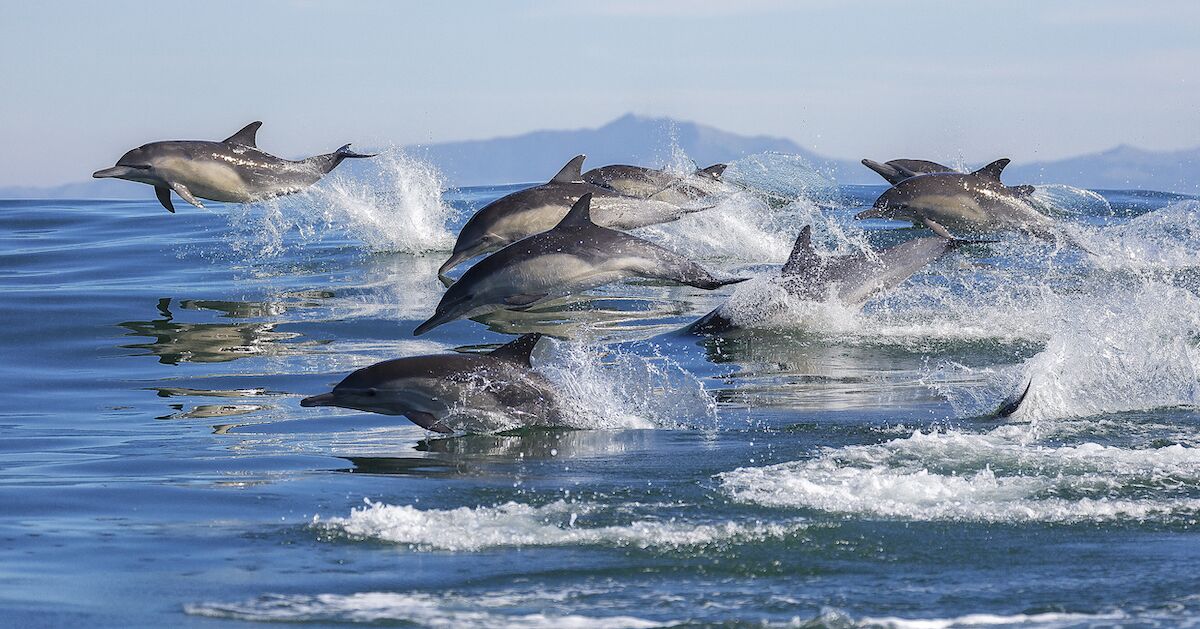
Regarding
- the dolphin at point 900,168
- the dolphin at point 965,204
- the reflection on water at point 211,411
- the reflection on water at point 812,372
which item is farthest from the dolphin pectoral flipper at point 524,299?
the dolphin at point 900,168

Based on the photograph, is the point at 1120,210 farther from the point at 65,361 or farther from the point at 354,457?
the point at 354,457

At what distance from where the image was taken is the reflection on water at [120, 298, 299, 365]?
40.5 ft

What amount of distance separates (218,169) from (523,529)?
35.3 feet

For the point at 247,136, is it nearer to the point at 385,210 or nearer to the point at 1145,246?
the point at 385,210

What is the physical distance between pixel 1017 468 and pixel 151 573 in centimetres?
397

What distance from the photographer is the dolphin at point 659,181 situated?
18719mm

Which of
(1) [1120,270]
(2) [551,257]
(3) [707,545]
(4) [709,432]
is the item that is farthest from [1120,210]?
A: (3) [707,545]

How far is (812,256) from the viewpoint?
13266 millimetres

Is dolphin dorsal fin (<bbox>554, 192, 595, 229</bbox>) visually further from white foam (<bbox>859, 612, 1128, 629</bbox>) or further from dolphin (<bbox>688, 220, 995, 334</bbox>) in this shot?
white foam (<bbox>859, 612, 1128, 629</bbox>)

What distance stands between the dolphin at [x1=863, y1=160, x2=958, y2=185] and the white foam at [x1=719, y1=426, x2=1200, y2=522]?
1366cm

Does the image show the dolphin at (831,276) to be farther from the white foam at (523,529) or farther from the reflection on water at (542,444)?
the white foam at (523,529)

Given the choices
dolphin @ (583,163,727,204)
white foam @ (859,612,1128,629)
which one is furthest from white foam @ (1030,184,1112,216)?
white foam @ (859,612,1128,629)

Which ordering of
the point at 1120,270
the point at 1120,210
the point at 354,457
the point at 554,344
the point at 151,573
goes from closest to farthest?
the point at 151,573
the point at 354,457
the point at 554,344
the point at 1120,270
the point at 1120,210

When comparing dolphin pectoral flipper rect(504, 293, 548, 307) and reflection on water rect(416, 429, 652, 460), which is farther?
dolphin pectoral flipper rect(504, 293, 548, 307)
